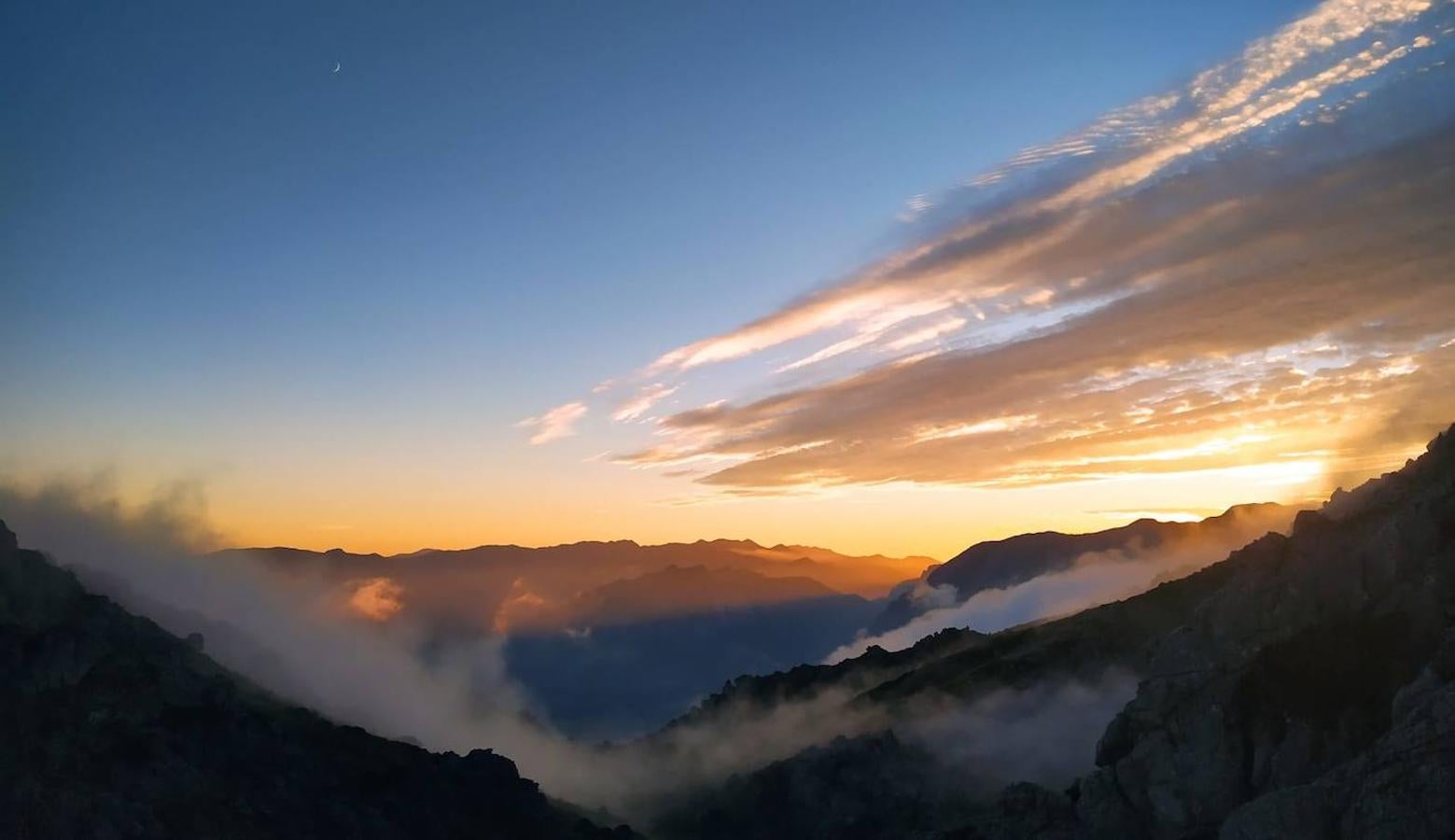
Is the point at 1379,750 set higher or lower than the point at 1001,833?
higher

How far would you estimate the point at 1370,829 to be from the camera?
89188 mm

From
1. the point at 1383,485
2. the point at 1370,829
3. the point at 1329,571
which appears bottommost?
the point at 1370,829

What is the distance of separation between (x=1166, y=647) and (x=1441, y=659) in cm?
6302

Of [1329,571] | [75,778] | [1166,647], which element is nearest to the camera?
[1329,571]

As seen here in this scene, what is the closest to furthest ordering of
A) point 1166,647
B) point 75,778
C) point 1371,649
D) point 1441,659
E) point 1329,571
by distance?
point 1441,659 < point 1371,649 < point 1329,571 < point 1166,647 < point 75,778

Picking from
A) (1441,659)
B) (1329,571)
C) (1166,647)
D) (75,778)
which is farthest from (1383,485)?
(75,778)

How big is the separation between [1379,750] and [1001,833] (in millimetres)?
85586

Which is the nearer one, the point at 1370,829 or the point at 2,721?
the point at 1370,829

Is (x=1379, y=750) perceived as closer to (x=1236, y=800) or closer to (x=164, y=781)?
(x=1236, y=800)

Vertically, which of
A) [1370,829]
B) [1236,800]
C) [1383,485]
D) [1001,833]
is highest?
[1383,485]

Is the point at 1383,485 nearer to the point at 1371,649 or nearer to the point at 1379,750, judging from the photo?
the point at 1371,649

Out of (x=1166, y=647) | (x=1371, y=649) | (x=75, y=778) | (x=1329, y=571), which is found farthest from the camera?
(x=75, y=778)

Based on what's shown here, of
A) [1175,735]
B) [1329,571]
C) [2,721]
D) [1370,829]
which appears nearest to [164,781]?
[2,721]

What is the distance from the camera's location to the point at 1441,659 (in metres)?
103
